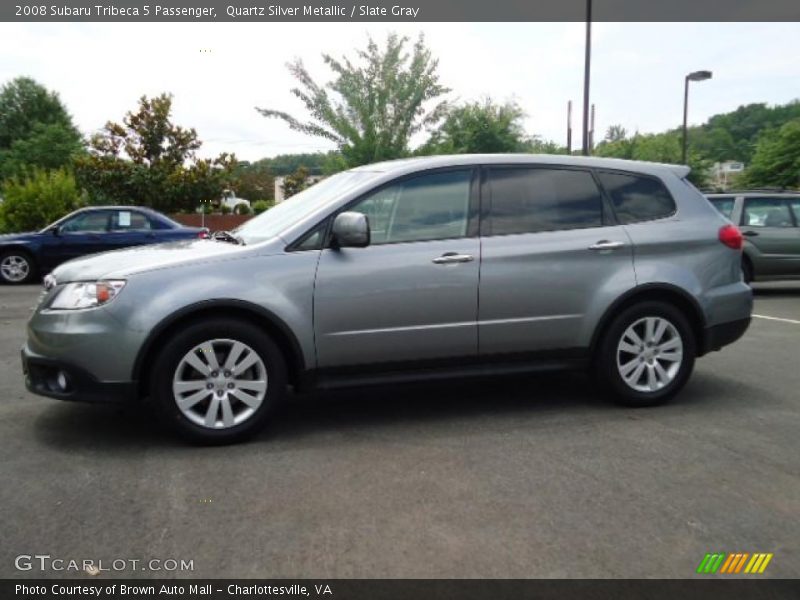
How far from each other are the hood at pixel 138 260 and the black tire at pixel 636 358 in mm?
2468

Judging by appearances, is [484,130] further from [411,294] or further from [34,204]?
[411,294]

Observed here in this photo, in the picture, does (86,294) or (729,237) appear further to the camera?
(729,237)

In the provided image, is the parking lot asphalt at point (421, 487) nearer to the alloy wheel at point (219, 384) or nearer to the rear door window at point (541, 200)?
the alloy wheel at point (219, 384)

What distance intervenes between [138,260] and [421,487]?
2.16m

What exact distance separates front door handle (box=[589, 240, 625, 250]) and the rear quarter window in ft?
0.68

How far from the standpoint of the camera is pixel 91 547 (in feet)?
10.1

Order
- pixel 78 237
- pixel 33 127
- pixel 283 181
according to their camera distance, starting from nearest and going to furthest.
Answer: pixel 78 237 → pixel 283 181 → pixel 33 127

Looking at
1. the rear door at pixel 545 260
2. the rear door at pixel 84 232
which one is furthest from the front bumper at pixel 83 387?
the rear door at pixel 84 232


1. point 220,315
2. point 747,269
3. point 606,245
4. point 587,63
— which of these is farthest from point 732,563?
point 587,63

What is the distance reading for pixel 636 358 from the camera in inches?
207

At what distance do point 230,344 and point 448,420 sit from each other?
1517 mm

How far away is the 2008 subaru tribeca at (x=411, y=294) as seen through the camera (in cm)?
431

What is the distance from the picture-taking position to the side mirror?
14.6 ft
